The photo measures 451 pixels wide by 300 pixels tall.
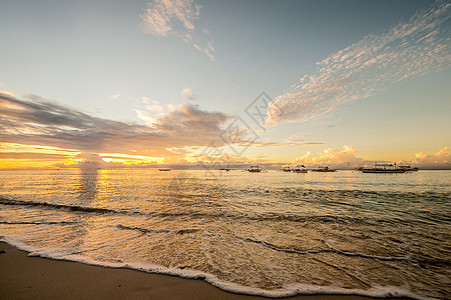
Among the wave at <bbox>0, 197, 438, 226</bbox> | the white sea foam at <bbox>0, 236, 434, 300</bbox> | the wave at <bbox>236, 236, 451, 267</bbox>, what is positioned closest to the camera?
the white sea foam at <bbox>0, 236, 434, 300</bbox>

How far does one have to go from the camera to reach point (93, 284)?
5.09m

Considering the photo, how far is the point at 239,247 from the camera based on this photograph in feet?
27.0

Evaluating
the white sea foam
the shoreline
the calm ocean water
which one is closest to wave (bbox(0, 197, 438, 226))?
the calm ocean water

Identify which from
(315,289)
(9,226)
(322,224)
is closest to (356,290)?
(315,289)

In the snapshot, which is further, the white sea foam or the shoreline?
the white sea foam

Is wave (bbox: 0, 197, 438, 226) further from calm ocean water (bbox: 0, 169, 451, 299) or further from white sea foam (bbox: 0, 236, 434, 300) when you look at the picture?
white sea foam (bbox: 0, 236, 434, 300)

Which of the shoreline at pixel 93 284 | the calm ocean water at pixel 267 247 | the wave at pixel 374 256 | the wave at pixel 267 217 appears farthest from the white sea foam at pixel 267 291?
the wave at pixel 267 217

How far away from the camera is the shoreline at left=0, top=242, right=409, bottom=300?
4.60 metres

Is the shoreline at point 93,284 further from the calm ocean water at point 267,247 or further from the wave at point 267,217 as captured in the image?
the wave at point 267,217

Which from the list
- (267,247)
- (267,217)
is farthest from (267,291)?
(267,217)

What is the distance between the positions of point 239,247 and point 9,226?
1438 cm

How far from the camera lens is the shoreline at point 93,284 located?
15.1ft

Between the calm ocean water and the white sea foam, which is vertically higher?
the white sea foam

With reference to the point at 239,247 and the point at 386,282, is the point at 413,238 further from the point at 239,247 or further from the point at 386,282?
the point at 239,247
